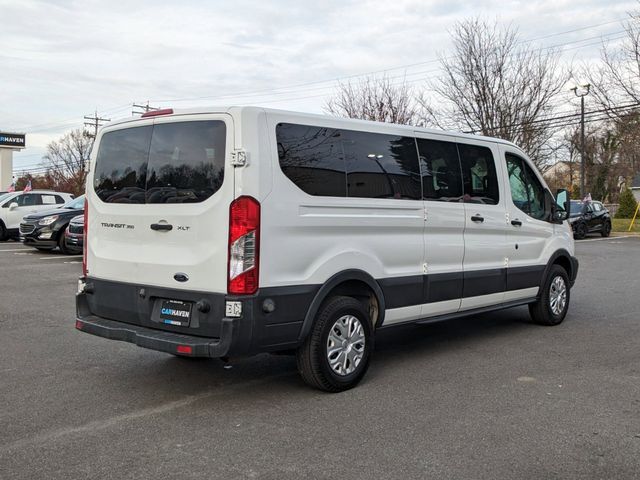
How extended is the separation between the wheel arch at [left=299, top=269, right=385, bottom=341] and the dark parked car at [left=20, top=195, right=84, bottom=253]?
12571mm

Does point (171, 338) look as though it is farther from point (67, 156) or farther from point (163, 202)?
point (67, 156)

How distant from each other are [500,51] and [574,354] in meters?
27.6

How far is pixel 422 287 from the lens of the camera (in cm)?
593

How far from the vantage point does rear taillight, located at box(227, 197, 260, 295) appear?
4.47m

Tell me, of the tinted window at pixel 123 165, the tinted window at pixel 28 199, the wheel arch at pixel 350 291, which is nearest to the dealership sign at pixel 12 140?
the tinted window at pixel 28 199

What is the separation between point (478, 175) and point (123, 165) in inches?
139

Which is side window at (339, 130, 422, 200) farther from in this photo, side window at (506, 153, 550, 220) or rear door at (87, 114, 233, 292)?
side window at (506, 153, 550, 220)

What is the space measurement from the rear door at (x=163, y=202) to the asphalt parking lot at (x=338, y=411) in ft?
3.18

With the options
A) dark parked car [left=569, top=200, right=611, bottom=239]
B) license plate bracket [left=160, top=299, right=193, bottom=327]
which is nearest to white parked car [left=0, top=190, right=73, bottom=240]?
license plate bracket [left=160, top=299, right=193, bottom=327]

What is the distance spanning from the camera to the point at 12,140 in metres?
53.2

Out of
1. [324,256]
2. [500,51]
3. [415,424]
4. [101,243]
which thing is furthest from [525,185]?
[500,51]

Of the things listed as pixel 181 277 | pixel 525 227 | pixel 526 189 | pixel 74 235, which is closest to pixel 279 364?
pixel 181 277

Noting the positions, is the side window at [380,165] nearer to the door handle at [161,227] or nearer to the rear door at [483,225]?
the rear door at [483,225]

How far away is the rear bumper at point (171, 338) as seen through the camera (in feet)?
14.6
